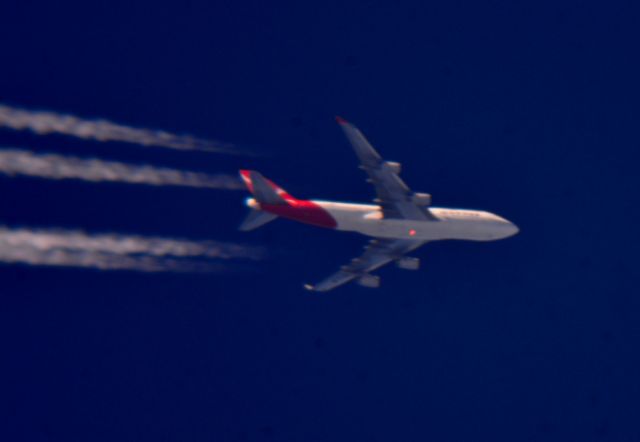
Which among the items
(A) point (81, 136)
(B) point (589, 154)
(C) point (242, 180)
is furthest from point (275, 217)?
(B) point (589, 154)

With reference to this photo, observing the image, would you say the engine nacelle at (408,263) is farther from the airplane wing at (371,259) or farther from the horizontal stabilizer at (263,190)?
the horizontal stabilizer at (263,190)

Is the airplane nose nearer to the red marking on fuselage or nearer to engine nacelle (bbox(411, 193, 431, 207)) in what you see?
engine nacelle (bbox(411, 193, 431, 207))

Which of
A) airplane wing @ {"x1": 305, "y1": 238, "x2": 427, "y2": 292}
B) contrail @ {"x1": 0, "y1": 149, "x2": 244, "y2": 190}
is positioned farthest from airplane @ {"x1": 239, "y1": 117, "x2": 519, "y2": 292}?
contrail @ {"x1": 0, "y1": 149, "x2": 244, "y2": 190}

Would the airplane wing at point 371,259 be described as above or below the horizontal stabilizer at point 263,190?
below

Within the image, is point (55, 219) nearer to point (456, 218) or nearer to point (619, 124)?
point (456, 218)

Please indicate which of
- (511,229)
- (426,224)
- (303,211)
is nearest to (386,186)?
(426,224)

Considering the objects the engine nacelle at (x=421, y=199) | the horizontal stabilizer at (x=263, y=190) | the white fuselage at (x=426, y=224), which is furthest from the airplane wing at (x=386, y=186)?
the horizontal stabilizer at (x=263, y=190)
